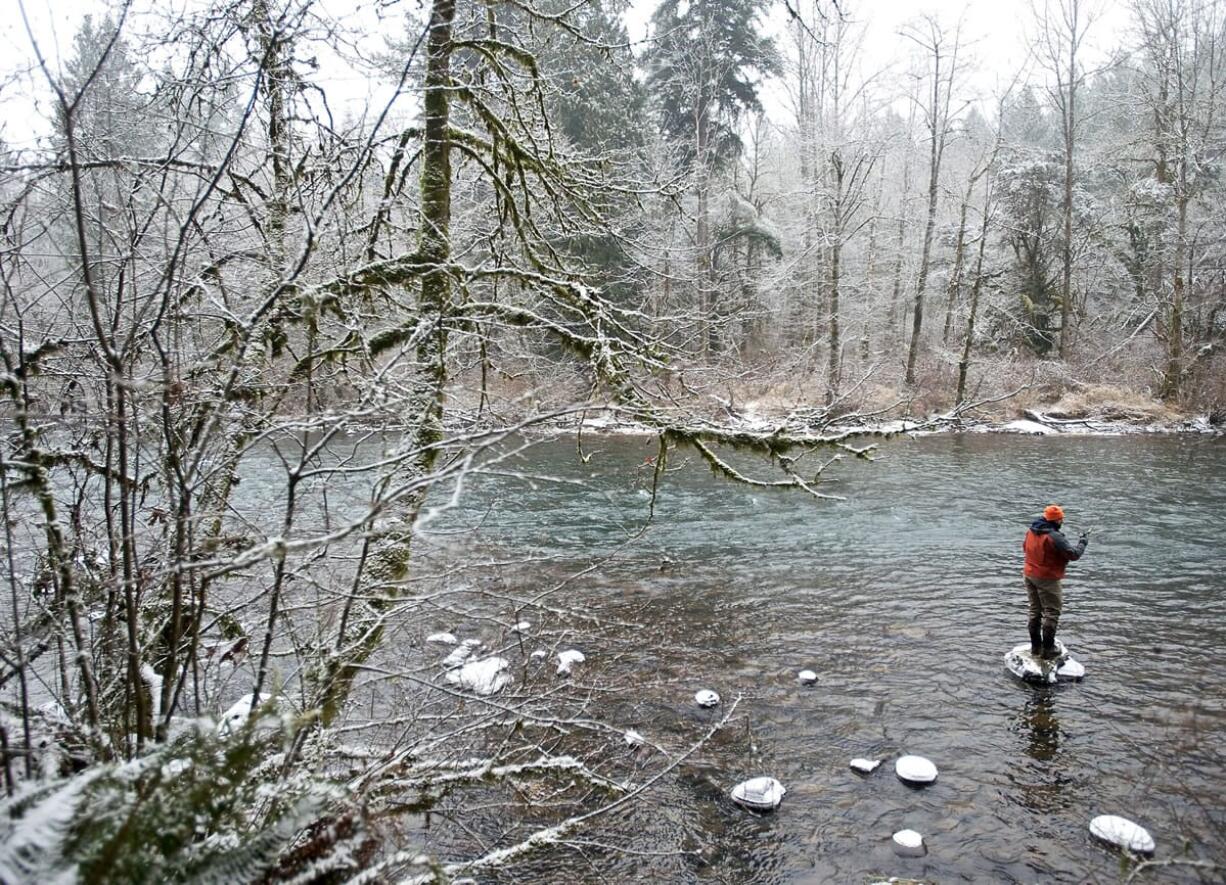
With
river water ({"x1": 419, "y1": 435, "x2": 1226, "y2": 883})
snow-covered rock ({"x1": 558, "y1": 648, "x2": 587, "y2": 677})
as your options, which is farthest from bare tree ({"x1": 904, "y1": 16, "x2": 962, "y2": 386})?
snow-covered rock ({"x1": 558, "y1": 648, "x2": 587, "y2": 677})

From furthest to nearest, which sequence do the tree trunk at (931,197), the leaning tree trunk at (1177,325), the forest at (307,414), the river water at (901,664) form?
the tree trunk at (931,197), the leaning tree trunk at (1177,325), the river water at (901,664), the forest at (307,414)

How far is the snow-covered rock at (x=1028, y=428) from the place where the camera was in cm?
2064

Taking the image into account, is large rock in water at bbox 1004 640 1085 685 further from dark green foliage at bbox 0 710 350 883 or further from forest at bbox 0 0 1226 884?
dark green foliage at bbox 0 710 350 883

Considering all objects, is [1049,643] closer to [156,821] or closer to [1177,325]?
[156,821]

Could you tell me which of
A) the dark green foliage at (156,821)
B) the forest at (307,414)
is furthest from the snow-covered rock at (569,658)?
the dark green foliage at (156,821)

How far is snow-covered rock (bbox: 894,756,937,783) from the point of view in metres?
5.42

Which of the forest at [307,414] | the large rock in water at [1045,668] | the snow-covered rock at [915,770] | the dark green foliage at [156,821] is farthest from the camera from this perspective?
the large rock in water at [1045,668]

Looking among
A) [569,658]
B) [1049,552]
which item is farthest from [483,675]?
[1049,552]

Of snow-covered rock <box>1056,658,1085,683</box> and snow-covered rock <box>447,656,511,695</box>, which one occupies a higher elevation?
snow-covered rock <box>447,656,511,695</box>

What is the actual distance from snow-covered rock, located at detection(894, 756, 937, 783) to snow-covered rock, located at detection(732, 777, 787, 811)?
0.99 m

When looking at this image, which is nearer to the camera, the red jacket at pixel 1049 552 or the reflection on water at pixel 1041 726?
the reflection on water at pixel 1041 726

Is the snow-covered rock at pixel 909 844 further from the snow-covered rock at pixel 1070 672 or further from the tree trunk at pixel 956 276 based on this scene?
the tree trunk at pixel 956 276

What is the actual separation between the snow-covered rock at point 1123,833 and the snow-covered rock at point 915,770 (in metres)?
1.04

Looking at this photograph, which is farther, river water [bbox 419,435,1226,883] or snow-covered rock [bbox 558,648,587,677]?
snow-covered rock [bbox 558,648,587,677]
